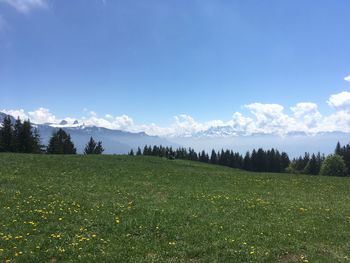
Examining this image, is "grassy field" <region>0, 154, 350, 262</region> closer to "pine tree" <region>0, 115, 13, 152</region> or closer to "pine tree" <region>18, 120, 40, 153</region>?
"pine tree" <region>18, 120, 40, 153</region>

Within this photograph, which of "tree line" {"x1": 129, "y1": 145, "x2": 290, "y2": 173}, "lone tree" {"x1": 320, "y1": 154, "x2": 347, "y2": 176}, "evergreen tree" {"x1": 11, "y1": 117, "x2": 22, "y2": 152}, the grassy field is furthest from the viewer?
"tree line" {"x1": 129, "y1": 145, "x2": 290, "y2": 173}

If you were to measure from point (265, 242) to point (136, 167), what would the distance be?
86.7ft

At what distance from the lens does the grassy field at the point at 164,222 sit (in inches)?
522

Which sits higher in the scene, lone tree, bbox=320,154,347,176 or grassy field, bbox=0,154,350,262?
lone tree, bbox=320,154,347,176

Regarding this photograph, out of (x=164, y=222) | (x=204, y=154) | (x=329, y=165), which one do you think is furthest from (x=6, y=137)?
(x=204, y=154)

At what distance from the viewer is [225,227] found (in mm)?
16453

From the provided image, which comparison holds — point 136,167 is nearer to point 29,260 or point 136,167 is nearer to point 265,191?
point 265,191

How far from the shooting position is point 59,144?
109 m

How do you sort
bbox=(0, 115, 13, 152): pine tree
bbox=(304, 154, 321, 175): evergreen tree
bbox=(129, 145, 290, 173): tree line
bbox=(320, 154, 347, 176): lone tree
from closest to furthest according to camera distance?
1. bbox=(0, 115, 13, 152): pine tree
2. bbox=(320, 154, 347, 176): lone tree
3. bbox=(304, 154, 321, 175): evergreen tree
4. bbox=(129, 145, 290, 173): tree line

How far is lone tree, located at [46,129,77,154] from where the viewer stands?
107 metres

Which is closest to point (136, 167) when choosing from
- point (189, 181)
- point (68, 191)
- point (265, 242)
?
point (189, 181)

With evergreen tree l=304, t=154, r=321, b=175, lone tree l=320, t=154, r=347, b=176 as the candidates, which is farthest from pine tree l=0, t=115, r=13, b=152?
evergreen tree l=304, t=154, r=321, b=175

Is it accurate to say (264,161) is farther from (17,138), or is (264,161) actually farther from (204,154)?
(17,138)

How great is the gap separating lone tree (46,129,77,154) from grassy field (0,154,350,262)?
79894 millimetres
